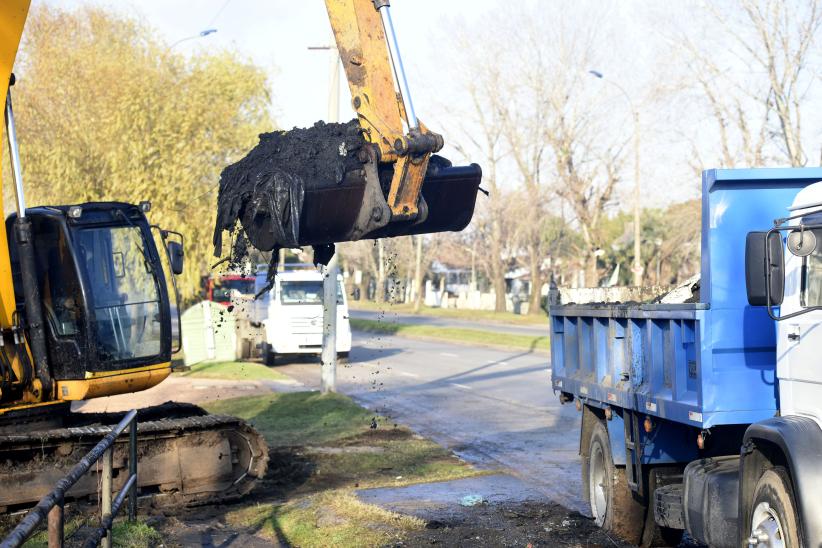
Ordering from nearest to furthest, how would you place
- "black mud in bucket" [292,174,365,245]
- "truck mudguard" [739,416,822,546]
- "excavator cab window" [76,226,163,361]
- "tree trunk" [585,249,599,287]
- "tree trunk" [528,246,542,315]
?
1. "truck mudguard" [739,416,822,546]
2. "black mud in bucket" [292,174,365,245]
3. "excavator cab window" [76,226,163,361]
4. "tree trunk" [585,249,599,287]
5. "tree trunk" [528,246,542,315]

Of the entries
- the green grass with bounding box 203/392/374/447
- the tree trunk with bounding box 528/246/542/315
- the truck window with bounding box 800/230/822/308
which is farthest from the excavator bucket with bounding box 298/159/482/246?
the tree trunk with bounding box 528/246/542/315

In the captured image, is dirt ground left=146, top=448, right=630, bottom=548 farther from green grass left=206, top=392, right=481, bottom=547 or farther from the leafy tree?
the leafy tree

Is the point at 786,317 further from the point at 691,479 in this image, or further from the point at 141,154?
the point at 141,154

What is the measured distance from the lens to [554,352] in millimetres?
10422

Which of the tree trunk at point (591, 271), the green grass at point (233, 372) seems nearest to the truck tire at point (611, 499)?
the green grass at point (233, 372)

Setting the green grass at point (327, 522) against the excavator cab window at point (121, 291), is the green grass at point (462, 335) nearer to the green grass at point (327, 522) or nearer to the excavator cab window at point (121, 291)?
the excavator cab window at point (121, 291)

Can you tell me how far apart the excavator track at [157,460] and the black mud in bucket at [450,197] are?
3467mm

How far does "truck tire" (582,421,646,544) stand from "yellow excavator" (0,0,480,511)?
226 cm

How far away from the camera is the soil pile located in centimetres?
830

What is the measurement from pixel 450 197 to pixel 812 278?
3715mm

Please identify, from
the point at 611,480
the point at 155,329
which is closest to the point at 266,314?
the point at 155,329

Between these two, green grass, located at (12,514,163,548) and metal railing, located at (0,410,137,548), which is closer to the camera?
metal railing, located at (0,410,137,548)

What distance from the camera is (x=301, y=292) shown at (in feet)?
94.2

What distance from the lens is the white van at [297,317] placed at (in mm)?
27797
